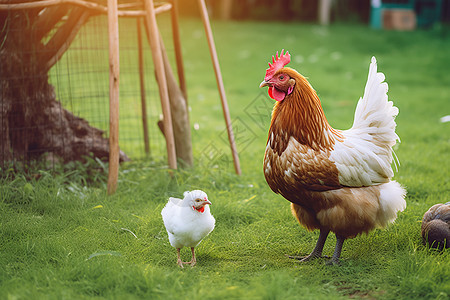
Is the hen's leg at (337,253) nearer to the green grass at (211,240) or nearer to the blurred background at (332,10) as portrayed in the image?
the green grass at (211,240)

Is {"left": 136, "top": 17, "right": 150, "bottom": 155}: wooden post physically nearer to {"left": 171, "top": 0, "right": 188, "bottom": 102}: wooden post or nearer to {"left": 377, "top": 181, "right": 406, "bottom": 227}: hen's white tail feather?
{"left": 171, "top": 0, "right": 188, "bottom": 102}: wooden post

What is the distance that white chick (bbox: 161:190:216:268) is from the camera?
3.70 m

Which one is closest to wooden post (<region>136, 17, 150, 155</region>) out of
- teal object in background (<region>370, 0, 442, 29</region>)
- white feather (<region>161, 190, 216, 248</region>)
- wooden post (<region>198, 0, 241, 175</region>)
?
wooden post (<region>198, 0, 241, 175</region>)

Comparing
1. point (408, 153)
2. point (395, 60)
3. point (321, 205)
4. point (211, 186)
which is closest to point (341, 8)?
point (395, 60)

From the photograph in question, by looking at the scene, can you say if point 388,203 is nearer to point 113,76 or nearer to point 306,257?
point 306,257

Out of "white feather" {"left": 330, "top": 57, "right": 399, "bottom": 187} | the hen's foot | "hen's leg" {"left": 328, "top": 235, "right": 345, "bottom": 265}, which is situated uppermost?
"white feather" {"left": 330, "top": 57, "right": 399, "bottom": 187}

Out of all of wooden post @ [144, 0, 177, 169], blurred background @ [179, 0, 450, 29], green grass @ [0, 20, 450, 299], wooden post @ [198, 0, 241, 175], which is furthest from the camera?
blurred background @ [179, 0, 450, 29]

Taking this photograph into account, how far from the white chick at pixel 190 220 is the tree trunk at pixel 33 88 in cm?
244

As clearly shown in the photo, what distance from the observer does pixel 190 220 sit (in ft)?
12.2

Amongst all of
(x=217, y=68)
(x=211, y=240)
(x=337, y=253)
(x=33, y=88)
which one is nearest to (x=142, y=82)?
(x=217, y=68)

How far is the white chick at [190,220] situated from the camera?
3.70 m

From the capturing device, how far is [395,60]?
12.9 metres

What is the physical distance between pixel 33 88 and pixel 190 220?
9.32ft

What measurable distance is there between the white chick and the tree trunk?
2.44 m
